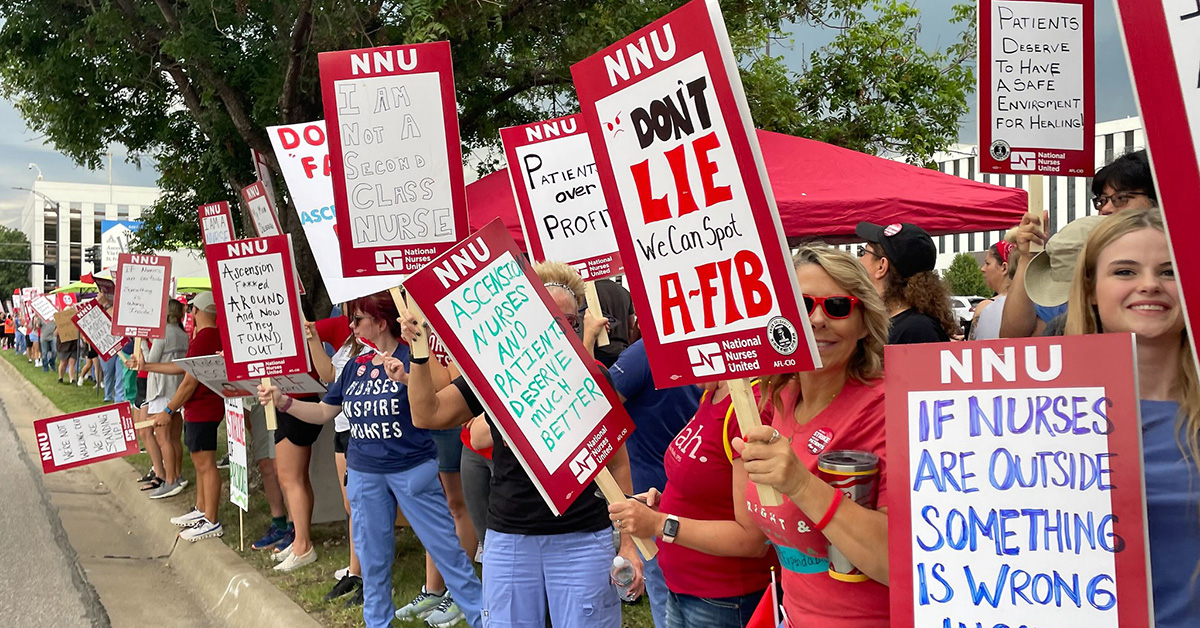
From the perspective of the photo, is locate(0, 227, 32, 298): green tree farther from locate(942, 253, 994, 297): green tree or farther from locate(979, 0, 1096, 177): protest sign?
locate(979, 0, 1096, 177): protest sign

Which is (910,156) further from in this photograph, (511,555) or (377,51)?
(511,555)

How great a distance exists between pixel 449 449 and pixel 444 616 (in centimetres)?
116

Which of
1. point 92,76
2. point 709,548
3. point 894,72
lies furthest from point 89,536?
point 894,72

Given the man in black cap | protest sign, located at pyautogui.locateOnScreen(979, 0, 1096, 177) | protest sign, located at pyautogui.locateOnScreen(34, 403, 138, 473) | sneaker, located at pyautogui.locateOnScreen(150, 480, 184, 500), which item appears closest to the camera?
the man in black cap

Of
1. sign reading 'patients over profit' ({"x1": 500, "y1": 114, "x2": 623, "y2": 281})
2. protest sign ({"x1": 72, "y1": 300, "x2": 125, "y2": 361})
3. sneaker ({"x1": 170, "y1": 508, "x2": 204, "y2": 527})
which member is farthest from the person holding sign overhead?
protest sign ({"x1": 72, "y1": 300, "x2": 125, "y2": 361})

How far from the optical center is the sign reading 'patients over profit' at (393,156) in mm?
4418

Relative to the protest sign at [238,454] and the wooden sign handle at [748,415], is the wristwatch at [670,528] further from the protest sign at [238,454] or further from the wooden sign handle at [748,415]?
the protest sign at [238,454]

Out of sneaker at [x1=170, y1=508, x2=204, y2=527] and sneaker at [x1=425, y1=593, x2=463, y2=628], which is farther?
sneaker at [x1=170, y1=508, x2=204, y2=527]

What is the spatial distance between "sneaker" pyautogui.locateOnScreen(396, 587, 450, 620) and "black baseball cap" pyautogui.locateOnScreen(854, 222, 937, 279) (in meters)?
3.25

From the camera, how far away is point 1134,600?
65.7 inches

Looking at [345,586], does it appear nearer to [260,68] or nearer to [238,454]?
[238,454]

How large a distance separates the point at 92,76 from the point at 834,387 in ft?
30.9

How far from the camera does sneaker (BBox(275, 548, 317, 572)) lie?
6.92m

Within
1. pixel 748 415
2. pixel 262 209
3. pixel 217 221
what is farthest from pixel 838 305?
pixel 217 221
